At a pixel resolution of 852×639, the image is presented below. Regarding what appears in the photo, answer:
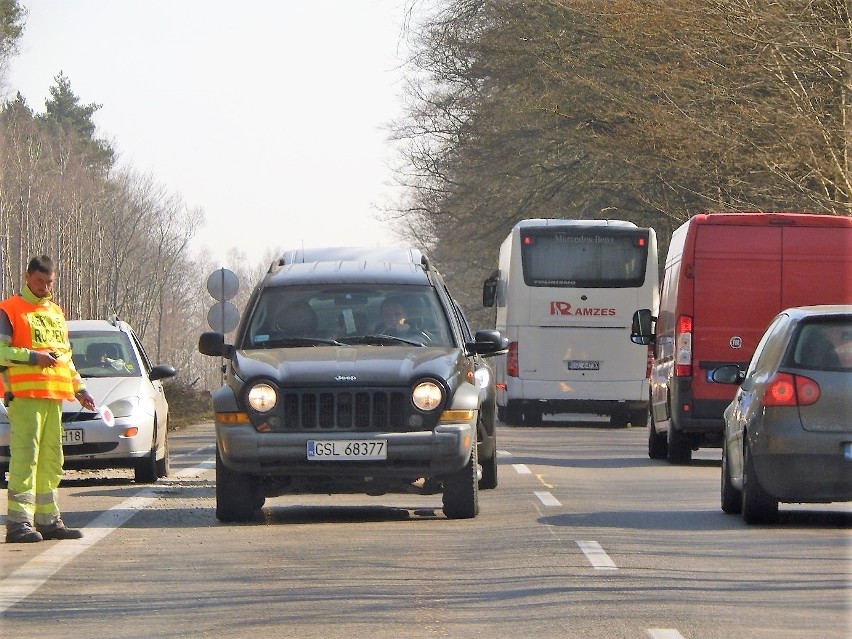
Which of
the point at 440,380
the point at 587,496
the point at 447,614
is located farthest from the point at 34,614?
the point at 587,496

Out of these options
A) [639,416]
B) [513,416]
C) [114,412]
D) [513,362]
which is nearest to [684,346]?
[114,412]

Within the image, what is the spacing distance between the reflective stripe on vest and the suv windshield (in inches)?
75.5

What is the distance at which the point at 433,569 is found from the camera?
10578 millimetres

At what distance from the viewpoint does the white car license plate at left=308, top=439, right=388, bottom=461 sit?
13.1 m

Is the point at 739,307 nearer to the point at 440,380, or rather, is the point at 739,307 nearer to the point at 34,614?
the point at 440,380

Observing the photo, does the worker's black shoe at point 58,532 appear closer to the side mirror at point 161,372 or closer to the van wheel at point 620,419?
the side mirror at point 161,372

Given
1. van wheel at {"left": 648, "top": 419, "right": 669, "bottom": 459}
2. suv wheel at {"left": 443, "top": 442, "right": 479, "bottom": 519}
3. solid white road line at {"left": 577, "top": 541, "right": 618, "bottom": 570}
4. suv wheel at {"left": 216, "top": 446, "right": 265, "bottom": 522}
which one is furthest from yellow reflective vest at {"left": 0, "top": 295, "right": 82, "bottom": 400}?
van wheel at {"left": 648, "top": 419, "right": 669, "bottom": 459}

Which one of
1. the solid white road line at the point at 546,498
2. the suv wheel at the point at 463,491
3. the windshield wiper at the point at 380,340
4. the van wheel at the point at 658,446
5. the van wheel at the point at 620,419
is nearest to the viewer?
the suv wheel at the point at 463,491

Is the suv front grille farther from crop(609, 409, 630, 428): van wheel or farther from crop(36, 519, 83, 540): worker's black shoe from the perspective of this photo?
crop(609, 409, 630, 428): van wheel

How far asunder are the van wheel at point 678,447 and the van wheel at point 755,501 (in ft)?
25.8

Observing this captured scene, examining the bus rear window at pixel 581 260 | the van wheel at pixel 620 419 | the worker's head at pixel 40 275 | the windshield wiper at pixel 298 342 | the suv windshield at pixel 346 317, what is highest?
the bus rear window at pixel 581 260

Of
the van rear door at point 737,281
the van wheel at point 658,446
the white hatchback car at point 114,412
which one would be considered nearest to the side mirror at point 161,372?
the white hatchback car at point 114,412

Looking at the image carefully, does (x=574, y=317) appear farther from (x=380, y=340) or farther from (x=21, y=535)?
(x=21, y=535)

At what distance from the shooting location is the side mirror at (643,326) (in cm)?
2351
